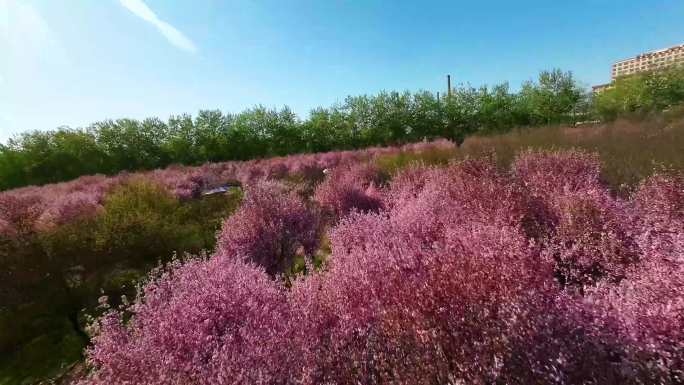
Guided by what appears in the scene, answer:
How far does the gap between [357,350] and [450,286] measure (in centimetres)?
91

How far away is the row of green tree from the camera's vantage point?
1192 inches

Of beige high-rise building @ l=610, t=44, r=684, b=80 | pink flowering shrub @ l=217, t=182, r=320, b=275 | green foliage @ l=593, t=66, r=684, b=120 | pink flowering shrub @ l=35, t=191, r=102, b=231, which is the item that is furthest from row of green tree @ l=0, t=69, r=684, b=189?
beige high-rise building @ l=610, t=44, r=684, b=80

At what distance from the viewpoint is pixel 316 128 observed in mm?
36250

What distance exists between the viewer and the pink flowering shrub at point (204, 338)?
2.13 metres

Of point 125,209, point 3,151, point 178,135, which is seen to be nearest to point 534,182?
point 125,209

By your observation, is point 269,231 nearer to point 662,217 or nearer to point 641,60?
point 662,217

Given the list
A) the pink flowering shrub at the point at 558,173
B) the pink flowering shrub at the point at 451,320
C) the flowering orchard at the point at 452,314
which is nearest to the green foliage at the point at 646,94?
the pink flowering shrub at the point at 558,173

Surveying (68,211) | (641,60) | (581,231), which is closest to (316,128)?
(68,211)

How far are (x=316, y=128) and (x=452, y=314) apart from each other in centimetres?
3514

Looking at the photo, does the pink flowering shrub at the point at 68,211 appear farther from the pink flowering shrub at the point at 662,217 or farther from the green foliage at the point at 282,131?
the green foliage at the point at 282,131

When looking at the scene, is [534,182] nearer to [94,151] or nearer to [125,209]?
[125,209]

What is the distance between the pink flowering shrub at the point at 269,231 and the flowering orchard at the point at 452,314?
140 cm

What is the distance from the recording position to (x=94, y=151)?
103 feet

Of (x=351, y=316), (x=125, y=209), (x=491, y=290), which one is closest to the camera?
(x=491, y=290)
